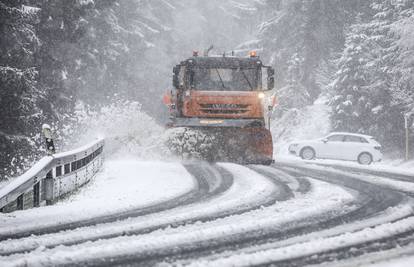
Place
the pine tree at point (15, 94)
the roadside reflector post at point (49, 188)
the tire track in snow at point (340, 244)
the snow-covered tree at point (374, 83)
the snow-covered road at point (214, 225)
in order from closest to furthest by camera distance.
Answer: the tire track in snow at point (340, 244) < the snow-covered road at point (214, 225) < the roadside reflector post at point (49, 188) < the pine tree at point (15, 94) < the snow-covered tree at point (374, 83)

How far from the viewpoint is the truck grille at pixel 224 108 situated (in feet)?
45.5

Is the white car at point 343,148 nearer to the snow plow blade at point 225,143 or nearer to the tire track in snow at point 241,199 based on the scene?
the snow plow blade at point 225,143

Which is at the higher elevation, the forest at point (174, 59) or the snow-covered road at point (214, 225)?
the forest at point (174, 59)

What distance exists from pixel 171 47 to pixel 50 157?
142 feet

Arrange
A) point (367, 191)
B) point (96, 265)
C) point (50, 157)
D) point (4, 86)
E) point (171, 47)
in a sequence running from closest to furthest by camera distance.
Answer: point (96, 265)
point (50, 157)
point (367, 191)
point (4, 86)
point (171, 47)

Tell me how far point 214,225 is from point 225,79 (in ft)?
29.3

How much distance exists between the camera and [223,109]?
13.9 metres

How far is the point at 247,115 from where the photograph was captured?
1391 centimetres

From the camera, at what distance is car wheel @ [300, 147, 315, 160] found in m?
23.5

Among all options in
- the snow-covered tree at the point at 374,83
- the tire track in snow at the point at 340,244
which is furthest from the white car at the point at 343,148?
the tire track in snow at the point at 340,244

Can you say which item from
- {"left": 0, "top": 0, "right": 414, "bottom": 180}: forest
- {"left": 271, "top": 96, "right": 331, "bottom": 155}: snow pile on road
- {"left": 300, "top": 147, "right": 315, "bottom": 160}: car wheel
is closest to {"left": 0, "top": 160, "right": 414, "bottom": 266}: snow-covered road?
{"left": 0, "top": 0, "right": 414, "bottom": 180}: forest

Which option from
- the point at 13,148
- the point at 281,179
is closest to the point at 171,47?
the point at 13,148

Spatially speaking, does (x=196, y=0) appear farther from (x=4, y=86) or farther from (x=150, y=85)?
(x=4, y=86)

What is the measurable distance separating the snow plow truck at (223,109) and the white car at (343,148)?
30.3ft
